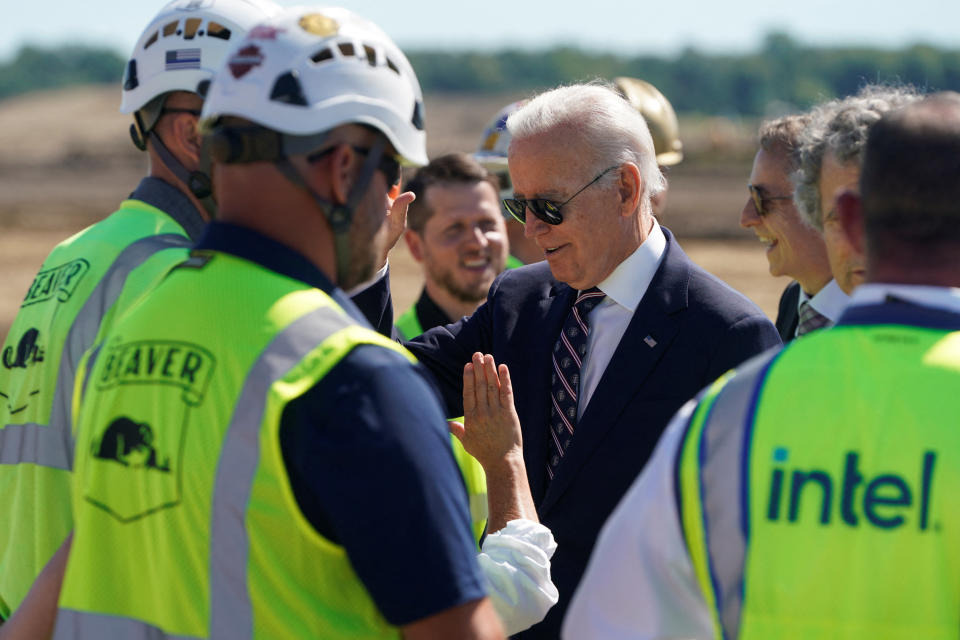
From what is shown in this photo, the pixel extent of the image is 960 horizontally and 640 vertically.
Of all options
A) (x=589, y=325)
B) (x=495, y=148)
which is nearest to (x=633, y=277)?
(x=589, y=325)

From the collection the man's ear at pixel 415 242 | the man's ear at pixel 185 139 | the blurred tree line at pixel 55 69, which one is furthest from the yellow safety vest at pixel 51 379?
the blurred tree line at pixel 55 69

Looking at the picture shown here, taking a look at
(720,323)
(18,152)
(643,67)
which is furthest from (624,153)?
(643,67)

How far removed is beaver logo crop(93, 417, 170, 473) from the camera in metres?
2.13

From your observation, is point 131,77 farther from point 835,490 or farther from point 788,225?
point 835,490

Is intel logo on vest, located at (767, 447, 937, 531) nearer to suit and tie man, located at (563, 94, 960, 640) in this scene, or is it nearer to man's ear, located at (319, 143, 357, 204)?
suit and tie man, located at (563, 94, 960, 640)

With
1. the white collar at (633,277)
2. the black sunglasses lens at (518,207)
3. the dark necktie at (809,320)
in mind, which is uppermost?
the black sunglasses lens at (518,207)

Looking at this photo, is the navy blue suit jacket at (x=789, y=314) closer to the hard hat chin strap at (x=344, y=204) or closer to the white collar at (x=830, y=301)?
the white collar at (x=830, y=301)

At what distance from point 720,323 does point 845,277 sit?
30.8 inches

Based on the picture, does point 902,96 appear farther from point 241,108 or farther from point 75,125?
point 75,125

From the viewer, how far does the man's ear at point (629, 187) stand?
3992mm

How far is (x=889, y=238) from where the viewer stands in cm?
212

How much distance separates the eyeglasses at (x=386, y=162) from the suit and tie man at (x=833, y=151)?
130 cm

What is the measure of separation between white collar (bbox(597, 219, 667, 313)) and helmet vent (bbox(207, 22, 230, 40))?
1.49 metres

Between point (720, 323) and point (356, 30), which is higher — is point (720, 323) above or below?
below
